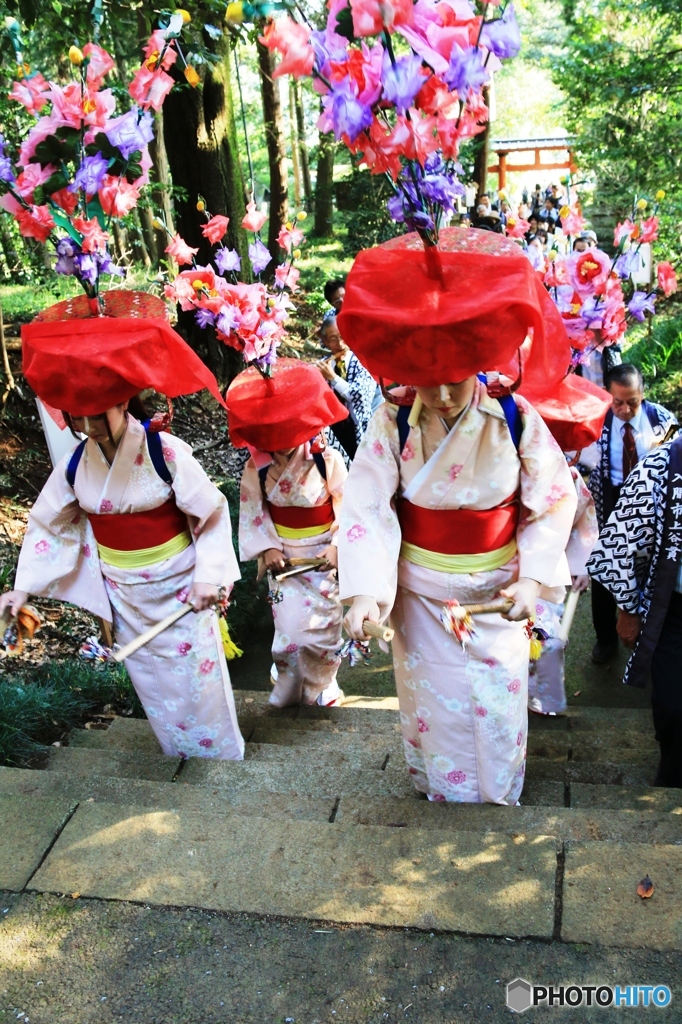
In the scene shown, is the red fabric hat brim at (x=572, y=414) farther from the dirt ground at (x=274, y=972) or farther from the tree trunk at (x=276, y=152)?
the tree trunk at (x=276, y=152)

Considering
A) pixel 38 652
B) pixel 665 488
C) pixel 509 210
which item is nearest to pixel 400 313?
pixel 665 488

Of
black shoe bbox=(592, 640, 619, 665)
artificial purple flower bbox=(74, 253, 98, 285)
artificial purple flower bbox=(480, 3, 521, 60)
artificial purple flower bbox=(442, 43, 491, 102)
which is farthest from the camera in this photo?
black shoe bbox=(592, 640, 619, 665)

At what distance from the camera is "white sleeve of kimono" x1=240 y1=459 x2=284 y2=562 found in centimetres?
505

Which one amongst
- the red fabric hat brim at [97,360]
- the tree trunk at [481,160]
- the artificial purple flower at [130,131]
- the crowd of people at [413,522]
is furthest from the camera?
the tree trunk at [481,160]

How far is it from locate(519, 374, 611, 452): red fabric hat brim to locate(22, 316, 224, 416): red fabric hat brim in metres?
1.89

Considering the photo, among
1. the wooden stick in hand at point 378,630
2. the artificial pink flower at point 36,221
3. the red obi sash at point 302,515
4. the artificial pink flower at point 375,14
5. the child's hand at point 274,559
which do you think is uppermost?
the artificial pink flower at point 375,14

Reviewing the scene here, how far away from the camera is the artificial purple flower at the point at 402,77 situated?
2393 millimetres

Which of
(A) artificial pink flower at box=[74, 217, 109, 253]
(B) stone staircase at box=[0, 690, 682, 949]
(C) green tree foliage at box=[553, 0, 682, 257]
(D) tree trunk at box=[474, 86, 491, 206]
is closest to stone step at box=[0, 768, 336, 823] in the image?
(B) stone staircase at box=[0, 690, 682, 949]

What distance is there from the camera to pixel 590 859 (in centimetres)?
271

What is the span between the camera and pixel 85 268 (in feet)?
11.8

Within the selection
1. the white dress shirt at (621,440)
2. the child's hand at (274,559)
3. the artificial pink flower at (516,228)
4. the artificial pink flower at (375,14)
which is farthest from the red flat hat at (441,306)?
the white dress shirt at (621,440)

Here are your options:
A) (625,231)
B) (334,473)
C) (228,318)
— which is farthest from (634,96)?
(228,318)

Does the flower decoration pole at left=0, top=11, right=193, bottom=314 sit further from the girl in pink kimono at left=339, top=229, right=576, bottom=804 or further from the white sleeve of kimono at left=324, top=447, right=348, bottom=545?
the white sleeve of kimono at left=324, top=447, right=348, bottom=545

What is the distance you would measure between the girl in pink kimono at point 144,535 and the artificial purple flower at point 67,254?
18 centimetres
